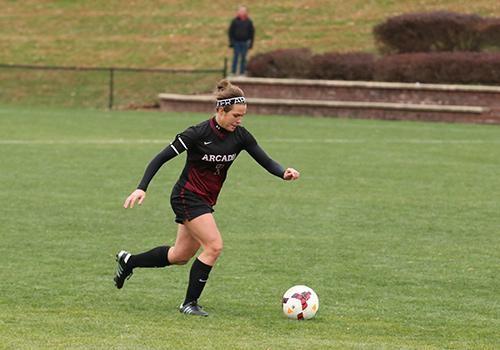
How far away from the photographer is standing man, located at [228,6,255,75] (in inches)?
1253

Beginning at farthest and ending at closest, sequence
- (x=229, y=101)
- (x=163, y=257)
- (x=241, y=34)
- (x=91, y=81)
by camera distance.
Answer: (x=91, y=81)
(x=241, y=34)
(x=163, y=257)
(x=229, y=101)

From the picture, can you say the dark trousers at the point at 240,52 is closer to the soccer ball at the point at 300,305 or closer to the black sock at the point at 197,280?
the black sock at the point at 197,280

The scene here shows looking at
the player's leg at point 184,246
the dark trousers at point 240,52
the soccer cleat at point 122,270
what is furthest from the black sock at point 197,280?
the dark trousers at point 240,52

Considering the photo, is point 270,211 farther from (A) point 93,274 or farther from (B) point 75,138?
(B) point 75,138

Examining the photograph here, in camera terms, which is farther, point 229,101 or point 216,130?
point 216,130

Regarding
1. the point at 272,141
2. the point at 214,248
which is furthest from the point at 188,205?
the point at 272,141

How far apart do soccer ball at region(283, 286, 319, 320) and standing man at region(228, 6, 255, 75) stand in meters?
23.9

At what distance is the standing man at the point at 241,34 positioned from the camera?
31.8m

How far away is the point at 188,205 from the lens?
8328 mm

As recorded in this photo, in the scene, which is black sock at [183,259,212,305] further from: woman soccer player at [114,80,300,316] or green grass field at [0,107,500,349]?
green grass field at [0,107,500,349]

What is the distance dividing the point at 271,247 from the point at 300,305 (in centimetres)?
348

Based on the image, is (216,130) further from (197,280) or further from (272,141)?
(272,141)

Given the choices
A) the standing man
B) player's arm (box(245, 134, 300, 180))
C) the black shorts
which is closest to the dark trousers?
the standing man

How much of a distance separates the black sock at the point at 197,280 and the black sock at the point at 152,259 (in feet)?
1.52
